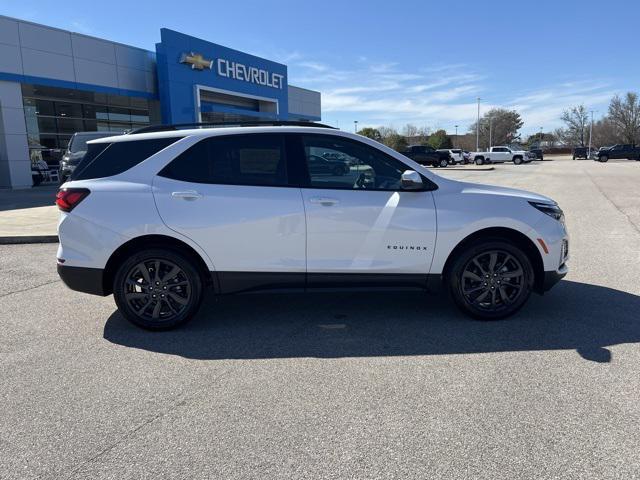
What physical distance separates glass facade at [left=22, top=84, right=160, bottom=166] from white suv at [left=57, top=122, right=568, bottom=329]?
21391 millimetres

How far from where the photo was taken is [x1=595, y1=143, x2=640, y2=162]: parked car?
182 feet

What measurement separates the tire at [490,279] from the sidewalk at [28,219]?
25.3 feet

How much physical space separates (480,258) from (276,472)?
9.62 feet

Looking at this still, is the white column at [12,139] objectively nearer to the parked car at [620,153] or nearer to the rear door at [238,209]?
the rear door at [238,209]

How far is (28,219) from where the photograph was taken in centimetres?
1145

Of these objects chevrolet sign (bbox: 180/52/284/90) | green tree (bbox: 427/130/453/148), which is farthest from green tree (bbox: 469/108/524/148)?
chevrolet sign (bbox: 180/52/284/90)

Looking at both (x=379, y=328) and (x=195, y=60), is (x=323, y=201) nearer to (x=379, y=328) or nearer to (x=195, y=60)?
(x=379, y=328)

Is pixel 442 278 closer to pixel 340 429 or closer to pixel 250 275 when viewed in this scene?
pixel 250 275

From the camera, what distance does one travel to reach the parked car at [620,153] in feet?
182

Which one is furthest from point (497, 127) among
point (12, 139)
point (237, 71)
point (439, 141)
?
point (12, 139)

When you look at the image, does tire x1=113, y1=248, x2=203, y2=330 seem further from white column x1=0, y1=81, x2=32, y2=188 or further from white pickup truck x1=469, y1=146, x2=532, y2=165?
white pickup truck x1=469, y1=146, x2=532, y2=165

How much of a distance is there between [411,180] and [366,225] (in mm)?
574

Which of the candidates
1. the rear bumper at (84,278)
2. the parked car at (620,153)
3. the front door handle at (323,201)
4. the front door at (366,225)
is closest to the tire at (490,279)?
the front door at (366,225)

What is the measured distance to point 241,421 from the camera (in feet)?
10.1
